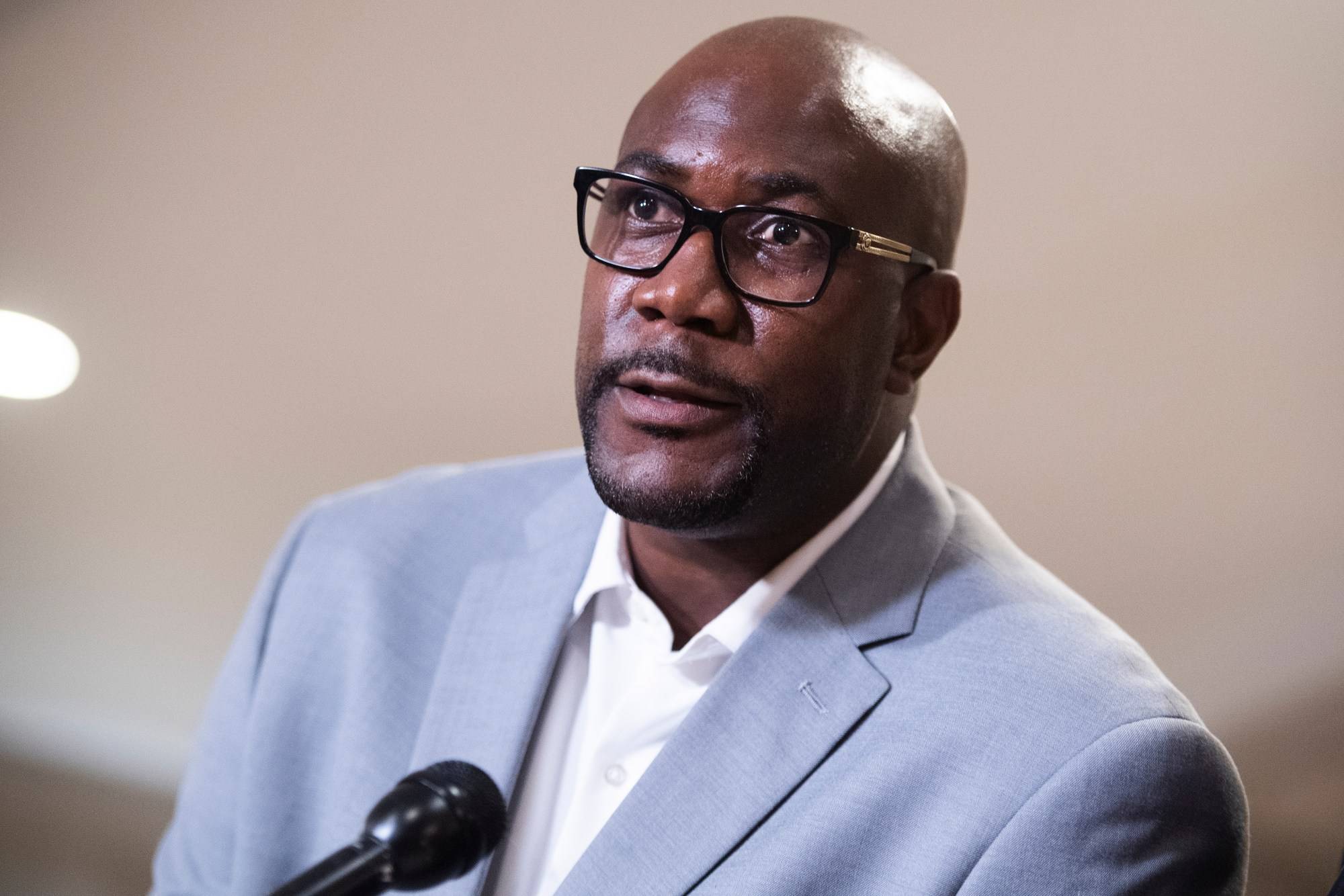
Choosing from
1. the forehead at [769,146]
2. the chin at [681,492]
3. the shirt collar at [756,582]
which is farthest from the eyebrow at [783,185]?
the shirt collar at [756,582]

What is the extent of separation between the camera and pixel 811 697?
4.82ft

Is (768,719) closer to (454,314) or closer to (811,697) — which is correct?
(811,697)

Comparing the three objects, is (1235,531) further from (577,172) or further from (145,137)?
(145,137)

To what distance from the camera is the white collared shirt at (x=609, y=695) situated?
154cm

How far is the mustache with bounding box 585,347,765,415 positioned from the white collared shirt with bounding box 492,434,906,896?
0.30m

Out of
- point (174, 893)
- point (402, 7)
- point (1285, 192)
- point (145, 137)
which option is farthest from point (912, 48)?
point (174, 893)

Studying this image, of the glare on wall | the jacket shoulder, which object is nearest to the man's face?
the jacket shoulder

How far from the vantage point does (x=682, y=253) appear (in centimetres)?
142

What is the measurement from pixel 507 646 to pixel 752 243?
0.67 metres

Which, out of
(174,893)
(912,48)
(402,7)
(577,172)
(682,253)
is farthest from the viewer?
(402,7)

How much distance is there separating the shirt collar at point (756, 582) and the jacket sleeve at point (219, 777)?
56cm

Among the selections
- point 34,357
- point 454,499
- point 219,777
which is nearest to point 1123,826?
point 454,499

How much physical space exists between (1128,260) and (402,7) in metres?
1.50

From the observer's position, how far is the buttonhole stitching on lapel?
146 centimetres
